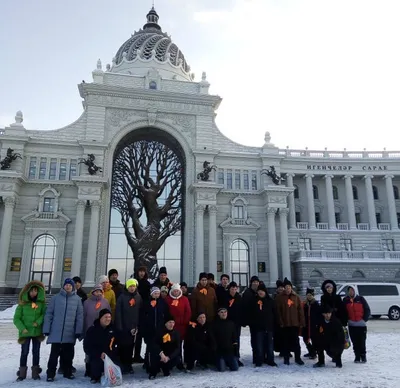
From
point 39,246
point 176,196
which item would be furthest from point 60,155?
point 176,196

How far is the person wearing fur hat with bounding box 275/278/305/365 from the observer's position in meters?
10.0

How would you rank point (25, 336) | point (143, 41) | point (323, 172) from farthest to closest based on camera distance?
point (143, 41)
point (323, 172)
point (25, 336)

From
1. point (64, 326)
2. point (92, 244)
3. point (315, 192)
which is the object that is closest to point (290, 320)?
point (64, 326)

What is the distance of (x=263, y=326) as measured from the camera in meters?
9.71

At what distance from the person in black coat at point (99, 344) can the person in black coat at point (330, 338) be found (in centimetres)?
525

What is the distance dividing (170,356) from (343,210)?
4032 cm

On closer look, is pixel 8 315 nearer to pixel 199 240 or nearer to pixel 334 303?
pixel 199 240

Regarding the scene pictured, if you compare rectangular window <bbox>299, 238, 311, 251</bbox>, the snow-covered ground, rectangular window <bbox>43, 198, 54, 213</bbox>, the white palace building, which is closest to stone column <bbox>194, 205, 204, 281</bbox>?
the white palace building

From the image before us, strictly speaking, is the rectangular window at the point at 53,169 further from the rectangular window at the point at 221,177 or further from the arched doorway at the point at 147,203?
the rectangular window at the point at 221,177

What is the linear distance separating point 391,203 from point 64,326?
4345cm

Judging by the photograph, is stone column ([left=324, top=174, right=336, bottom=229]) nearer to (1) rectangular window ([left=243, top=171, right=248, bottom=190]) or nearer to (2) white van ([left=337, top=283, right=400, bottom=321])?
(1) rectangular window ([left=243, top=171, right=248, bottom=190])

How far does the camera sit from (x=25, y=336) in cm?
823

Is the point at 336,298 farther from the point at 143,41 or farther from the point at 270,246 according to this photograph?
the point at 143,41

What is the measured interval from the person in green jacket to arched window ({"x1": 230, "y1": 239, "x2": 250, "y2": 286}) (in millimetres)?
29134
